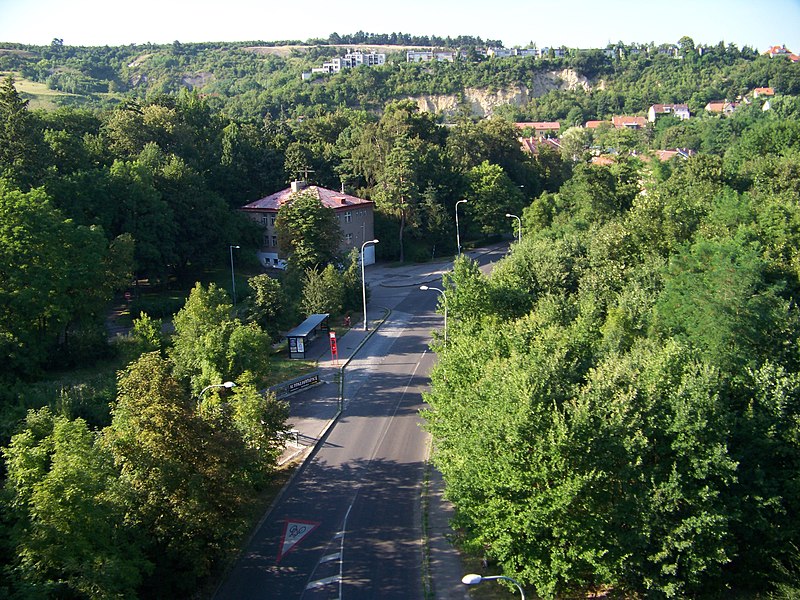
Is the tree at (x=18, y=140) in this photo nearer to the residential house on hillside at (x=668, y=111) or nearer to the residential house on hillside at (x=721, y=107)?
the residential house on hillside at (x=668, y=111)

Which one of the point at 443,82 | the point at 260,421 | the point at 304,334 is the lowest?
the point at 304,334

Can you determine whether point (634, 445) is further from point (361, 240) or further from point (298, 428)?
point (361, 240)

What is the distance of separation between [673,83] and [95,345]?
15460 cm

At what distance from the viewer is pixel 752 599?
17.5 metres

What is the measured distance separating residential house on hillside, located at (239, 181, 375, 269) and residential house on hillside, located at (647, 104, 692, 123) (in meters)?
98.4

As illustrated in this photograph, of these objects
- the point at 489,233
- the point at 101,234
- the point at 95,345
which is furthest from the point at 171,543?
the point at 489,233

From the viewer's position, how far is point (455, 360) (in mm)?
23094

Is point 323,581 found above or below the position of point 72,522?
below

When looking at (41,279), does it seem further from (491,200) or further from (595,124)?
(595,124)

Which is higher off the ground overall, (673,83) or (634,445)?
(673,83)

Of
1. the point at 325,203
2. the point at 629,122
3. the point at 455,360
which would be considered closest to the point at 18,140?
the point at 325,203

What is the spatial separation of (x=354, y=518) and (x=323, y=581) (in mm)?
3147

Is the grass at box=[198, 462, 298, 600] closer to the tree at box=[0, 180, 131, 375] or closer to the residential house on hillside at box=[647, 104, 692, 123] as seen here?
the tree at box=[0, 180, 131, 375]

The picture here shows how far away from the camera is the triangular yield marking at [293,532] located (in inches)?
782
